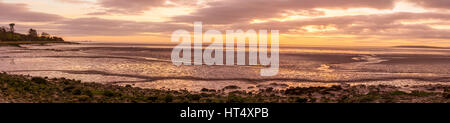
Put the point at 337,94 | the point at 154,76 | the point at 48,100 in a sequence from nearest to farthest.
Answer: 1. the point at 48,100
2. the point at 337,94
3. the point at 154,76

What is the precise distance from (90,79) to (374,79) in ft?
121

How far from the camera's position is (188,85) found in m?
32.2

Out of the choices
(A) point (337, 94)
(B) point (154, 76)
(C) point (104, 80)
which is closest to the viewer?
(A) point (337, 94)
